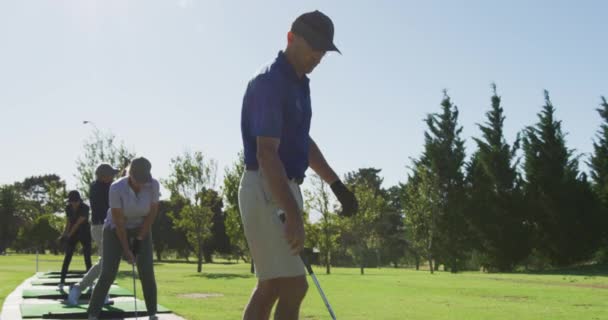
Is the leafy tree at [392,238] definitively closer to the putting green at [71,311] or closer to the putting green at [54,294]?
the putting green at [54,294]

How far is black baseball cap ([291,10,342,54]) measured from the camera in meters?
3.21

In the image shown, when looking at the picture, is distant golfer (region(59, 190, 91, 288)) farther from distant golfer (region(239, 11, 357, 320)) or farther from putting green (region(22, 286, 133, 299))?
distant golfer (region(239, 11, 357, 320))

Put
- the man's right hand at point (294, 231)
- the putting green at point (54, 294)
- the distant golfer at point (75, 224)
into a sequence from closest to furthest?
the man's right hand at point (294, 231) < the putting green at point (54, 294) < the distant golfer at point (75, 224)

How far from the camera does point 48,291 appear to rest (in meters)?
11.6

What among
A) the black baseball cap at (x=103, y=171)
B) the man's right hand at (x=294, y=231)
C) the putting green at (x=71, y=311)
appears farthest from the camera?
the black baseball cap at (x=103, y=171)

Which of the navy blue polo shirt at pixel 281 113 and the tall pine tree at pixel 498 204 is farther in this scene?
the tall pine tree at pixel 498 204

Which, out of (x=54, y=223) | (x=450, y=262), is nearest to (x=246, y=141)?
(x=54, y=223)

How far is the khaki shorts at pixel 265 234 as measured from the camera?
10.3ft

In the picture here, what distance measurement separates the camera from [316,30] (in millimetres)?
3209

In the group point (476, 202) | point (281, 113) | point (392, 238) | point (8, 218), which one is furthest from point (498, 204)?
point (8, 218)

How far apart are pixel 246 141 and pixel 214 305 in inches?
291

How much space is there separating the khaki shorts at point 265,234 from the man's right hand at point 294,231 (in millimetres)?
82

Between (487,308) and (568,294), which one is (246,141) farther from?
(568,294)

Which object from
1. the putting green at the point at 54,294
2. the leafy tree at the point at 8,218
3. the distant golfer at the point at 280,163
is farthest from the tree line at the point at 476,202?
the leafy tree at the point at 8,218
